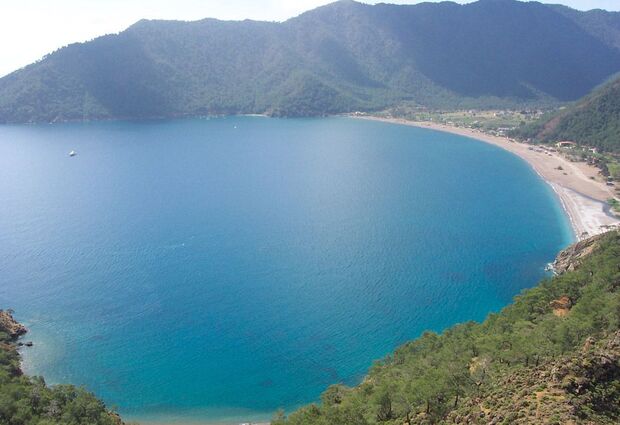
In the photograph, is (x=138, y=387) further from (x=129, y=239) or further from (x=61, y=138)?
(x=61, y=138)

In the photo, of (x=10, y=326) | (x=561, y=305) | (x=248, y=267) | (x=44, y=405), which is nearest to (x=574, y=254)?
(x=561, y=305)

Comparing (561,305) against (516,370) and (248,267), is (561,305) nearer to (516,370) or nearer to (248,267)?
(516,370)

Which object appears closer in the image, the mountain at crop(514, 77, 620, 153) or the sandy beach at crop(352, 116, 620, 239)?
the sandy beach at crop(352, 116, 620, 239)

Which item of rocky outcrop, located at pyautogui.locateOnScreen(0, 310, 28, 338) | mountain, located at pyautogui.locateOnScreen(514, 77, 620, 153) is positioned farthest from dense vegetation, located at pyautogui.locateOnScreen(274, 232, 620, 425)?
Result: mountain, located at pyautogui.locateOnScreen(514, 77, 620, 153)

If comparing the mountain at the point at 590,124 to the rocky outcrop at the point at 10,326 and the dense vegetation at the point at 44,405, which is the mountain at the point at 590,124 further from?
the rocky outcrop at the point at 10,326

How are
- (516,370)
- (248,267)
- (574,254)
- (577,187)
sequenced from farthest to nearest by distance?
(577,187), (248,267), (574,254), (516,370)

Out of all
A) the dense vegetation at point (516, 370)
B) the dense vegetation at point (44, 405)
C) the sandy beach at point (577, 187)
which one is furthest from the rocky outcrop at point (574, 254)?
the dense vegetation at point (44, 405)

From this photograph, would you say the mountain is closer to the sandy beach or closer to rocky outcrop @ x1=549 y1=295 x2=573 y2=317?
the sandy beach
